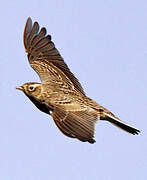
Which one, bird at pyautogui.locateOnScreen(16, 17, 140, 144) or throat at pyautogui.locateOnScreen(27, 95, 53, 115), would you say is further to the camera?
throat at pyautogui.locateOnScreen(27, 95, 53, 115)

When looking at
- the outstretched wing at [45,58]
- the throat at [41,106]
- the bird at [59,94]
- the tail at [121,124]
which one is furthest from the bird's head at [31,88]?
the tail at [121,124]

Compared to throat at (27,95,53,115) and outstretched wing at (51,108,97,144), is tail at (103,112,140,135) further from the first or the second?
throat at (27,95,53,115)

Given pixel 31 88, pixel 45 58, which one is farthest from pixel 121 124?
pixel 45 58

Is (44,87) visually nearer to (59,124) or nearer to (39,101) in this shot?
(39,101)

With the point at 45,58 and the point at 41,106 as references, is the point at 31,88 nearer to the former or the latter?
the point at 41,106

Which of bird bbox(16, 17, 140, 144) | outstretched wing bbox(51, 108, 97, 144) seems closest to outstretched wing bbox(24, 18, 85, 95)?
bird bbox(16, 17, 140, 144)

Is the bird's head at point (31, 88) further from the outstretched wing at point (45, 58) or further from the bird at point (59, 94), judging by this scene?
the outstretched wing at point (45, 58)

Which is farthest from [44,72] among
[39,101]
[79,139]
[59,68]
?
[79,139]
